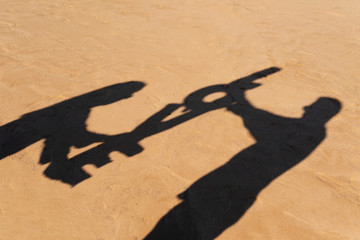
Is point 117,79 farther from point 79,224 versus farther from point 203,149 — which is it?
point 79,224

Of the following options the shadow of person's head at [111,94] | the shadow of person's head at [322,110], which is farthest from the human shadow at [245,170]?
the shadow of person's head at [111,94]

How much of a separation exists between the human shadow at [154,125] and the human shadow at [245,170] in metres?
0.07

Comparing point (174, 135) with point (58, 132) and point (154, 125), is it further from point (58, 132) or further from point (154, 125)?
point (58, 132)

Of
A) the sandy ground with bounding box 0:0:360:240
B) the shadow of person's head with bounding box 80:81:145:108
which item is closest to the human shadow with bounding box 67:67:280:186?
the sandy ground with bounding box 0:0:360:240

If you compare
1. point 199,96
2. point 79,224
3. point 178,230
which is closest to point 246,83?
point 199,96

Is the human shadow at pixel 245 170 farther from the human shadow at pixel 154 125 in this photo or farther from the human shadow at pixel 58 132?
the human shadow at pixel 58 132

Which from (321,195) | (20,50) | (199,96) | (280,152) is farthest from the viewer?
(20,50)

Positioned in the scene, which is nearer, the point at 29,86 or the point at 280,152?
the point at 280,152

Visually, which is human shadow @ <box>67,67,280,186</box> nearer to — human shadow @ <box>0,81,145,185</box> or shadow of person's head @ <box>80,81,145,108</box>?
human shadow @ <box>0,81,145,185</box>

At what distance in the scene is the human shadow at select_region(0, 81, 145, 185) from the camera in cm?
321

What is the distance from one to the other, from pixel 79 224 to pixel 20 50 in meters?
4.27

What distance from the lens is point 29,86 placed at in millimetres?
4551

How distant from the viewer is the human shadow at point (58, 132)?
321 cm

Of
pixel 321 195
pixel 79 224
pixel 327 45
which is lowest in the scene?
pixel 79 224
